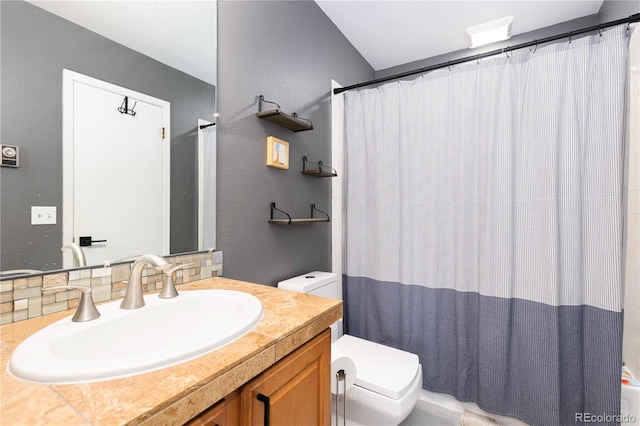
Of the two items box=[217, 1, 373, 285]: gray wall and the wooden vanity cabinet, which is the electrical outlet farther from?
the wooden vanity cabinet

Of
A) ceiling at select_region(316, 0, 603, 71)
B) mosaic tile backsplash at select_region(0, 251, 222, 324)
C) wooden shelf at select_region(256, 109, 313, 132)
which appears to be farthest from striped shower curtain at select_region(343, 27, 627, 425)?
mosaic tile backsplash at select_region(0, 251, 222, 324)

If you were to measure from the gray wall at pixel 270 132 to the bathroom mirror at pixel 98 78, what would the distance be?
3.7 inches

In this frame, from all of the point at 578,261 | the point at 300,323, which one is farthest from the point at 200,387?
the point at 578,261

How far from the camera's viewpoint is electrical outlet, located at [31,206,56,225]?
2.54 ft

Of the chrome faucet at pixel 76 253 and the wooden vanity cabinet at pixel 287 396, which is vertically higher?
the chrome faucet at pixel 76 253

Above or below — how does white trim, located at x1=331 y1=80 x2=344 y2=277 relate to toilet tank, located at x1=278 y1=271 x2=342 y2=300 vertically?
above

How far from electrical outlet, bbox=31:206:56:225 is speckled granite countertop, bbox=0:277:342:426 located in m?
0.26

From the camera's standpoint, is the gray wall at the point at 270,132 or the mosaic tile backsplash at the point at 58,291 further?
the gray wall at the point at 270,132

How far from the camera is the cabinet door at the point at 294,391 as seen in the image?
0.65m

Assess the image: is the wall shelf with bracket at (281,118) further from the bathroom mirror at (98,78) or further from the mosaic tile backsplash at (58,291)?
the mosaic tile backsplash at (58,291)

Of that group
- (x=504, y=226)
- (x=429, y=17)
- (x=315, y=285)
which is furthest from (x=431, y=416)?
(x=429, y=17)

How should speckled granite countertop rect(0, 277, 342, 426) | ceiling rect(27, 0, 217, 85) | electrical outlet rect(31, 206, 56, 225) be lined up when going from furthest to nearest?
1. ceiling rect(27, 0, 217, 85)
2. electrical outlet rect(31, 206, 56, 225)
3. speckled granite countertop rect(0, 277, 342, 426)

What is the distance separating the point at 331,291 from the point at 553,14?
2478 mm

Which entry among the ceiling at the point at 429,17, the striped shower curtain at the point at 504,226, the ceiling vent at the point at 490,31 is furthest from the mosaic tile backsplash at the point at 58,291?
the ceiling vent at the point at 490,31
